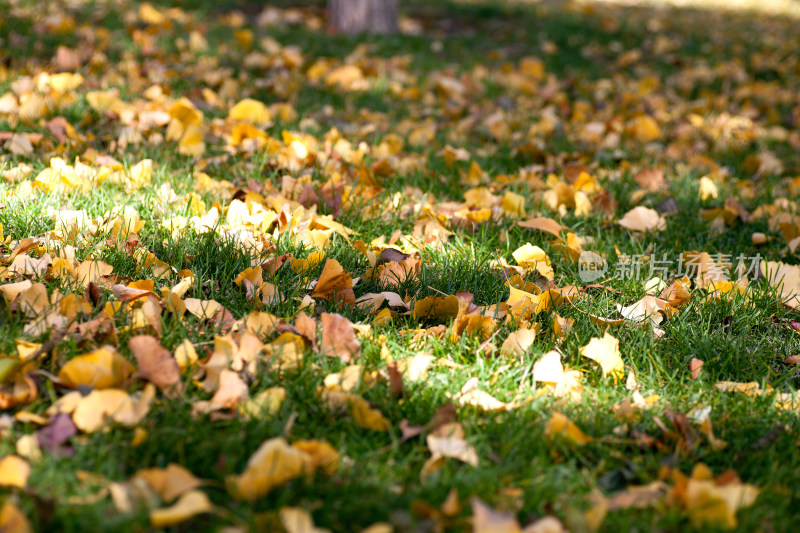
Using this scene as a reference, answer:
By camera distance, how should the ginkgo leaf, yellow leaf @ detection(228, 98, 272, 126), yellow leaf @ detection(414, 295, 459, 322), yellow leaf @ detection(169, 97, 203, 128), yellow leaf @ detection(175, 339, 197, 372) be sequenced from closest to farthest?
1. yellow leaf @ detection(175, 339, 197, 372)
2. yellow leaf @ detection(414, 295, 459, 322)
3. the ginkgo leaf
4. yellow leaf @ detection(169, 97, 203, 128)
5. yellow leaf @ detection(228, 98, 272, 126)

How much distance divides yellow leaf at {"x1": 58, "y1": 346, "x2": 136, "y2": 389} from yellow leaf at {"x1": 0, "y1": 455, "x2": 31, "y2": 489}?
26 cm

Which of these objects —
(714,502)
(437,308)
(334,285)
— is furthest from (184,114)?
(714,502)

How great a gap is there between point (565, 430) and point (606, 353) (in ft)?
1.19

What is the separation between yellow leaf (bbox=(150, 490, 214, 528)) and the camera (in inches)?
46.6

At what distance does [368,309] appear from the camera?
201cm

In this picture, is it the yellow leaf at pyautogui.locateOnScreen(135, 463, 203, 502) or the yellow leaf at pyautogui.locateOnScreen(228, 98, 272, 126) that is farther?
the yellow leaf at pyautogui.locateOnScreen(228, 98, 272, 126)

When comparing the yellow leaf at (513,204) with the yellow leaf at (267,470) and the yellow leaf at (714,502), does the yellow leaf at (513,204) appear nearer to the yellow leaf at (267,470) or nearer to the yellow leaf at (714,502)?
the yellow leaf at (714,502)

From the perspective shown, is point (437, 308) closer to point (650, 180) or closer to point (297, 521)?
point (297, 521)

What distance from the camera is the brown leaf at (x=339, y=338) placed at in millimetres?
1751

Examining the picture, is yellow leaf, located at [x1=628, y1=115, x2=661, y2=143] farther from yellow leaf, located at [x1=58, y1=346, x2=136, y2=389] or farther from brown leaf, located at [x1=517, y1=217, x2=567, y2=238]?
yellow leaf, located at [x1=58, y1=346, x2=136, y2=389]

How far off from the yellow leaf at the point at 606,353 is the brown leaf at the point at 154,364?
101 cm

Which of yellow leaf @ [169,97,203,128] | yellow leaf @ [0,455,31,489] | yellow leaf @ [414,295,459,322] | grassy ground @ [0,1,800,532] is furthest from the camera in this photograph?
yellow leaf @ [169,97,203,128]

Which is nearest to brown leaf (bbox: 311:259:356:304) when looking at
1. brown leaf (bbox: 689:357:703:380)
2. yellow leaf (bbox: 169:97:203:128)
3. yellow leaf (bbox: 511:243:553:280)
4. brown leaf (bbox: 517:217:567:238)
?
yellow leaf (bbox: 511:243:553:280)

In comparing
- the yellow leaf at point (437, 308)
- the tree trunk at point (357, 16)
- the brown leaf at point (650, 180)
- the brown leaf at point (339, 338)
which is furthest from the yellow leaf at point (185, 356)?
the tree trunk at point (357, 16)
